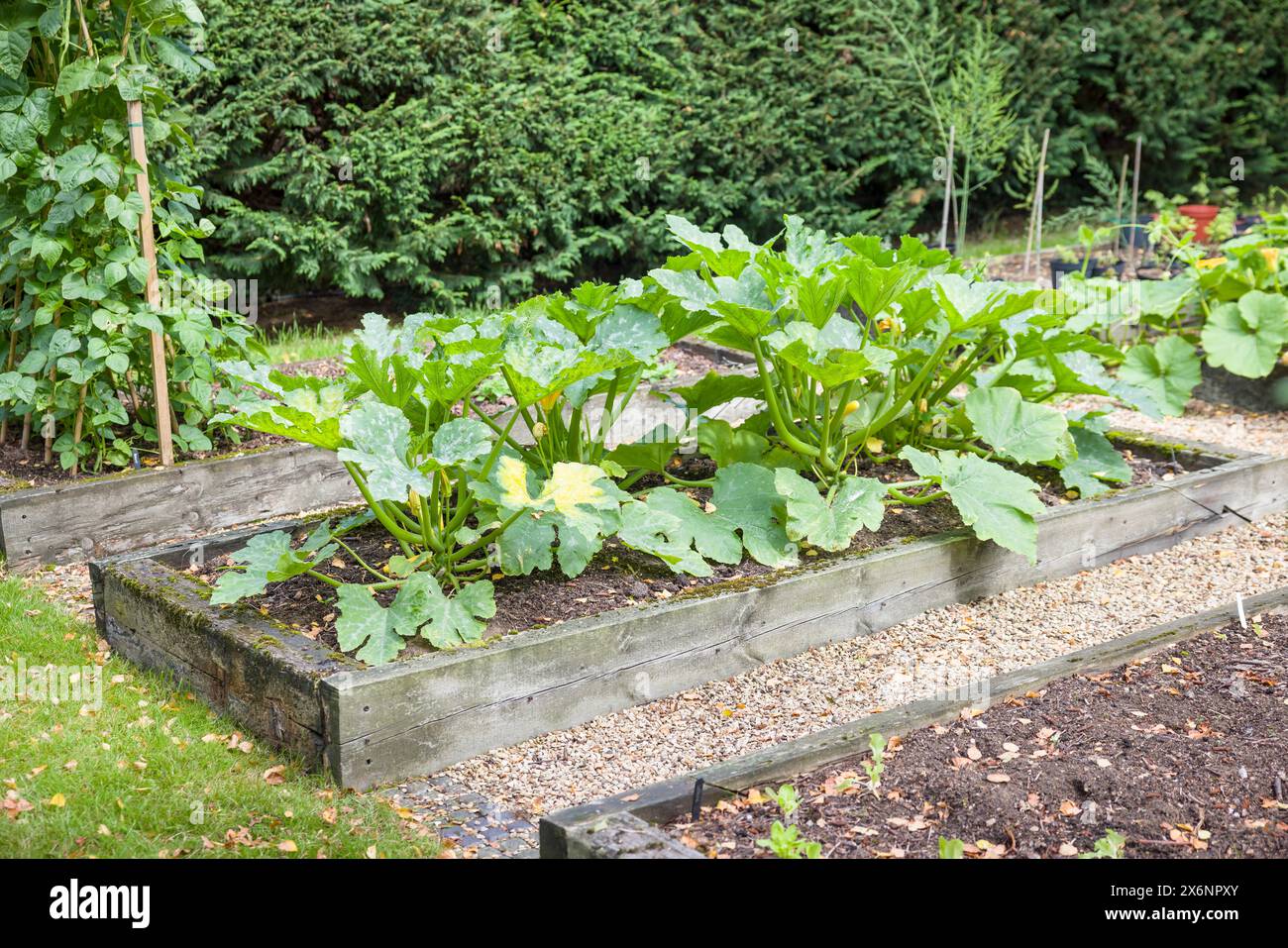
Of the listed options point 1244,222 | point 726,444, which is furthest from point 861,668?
point 1244,222

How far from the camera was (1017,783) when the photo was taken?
2441mm

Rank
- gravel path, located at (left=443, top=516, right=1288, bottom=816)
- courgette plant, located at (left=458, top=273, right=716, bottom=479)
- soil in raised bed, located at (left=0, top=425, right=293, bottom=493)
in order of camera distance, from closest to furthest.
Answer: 1. gravel path, located at (left=443, top=516, right=1288, bottom=816)
2. courgette plant, located at (left=458, top=273, right=716, bottom=479)
3. soil in raised bed, located at (left=0, top=425, right=293, bottom=493)

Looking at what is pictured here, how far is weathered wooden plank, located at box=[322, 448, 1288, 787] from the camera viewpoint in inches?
109

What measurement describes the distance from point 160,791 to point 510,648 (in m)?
0.82

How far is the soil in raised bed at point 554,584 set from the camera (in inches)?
124

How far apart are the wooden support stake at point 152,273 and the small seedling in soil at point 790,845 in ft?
9.94

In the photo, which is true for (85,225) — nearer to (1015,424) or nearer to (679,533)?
(679,533)

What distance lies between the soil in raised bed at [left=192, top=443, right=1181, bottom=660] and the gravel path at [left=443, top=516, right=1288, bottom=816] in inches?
10.1

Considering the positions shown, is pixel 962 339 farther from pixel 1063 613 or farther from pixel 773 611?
→ pixel 773 611

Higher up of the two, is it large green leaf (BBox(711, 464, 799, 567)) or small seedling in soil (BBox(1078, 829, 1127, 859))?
large green leaf (BBox(711, 464, 799, 567))

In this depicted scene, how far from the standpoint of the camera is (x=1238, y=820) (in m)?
2.30

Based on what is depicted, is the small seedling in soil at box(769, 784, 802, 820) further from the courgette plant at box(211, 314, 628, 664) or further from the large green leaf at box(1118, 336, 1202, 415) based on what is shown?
the large green leaf at box(1118, 336, 1202, 415)

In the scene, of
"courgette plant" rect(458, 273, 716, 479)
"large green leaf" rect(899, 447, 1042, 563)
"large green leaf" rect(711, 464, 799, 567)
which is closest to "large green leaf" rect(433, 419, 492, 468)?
"courgette plant" rect(458, 273, 716, 479)
